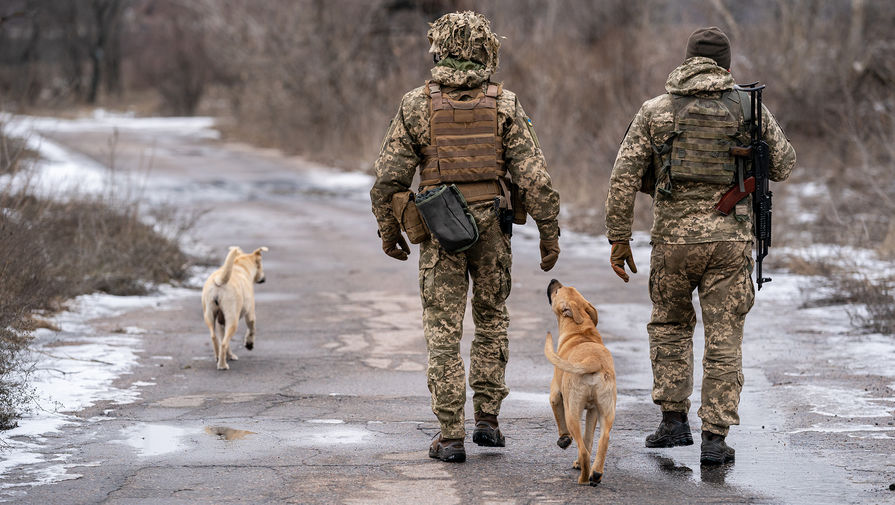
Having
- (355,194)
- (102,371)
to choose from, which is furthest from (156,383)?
(355,194)

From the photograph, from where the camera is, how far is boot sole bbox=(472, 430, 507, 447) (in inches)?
223

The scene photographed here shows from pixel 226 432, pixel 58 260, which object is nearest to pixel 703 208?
pixel 226 432

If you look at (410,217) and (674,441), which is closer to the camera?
(410,217)

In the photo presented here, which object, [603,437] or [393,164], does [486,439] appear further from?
[393,164]

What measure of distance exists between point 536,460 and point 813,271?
6813 mm

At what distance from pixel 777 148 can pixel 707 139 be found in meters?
0.38

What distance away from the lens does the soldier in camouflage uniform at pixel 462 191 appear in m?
5.41

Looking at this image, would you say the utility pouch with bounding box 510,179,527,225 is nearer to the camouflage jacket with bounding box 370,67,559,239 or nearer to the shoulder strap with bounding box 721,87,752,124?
the camouflage jacket with bounding box 370,67,559,239

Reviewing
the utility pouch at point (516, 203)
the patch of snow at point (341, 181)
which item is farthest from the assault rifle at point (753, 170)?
the patch of snow at point (341, 181)

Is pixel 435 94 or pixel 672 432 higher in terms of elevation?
pixel 435 94

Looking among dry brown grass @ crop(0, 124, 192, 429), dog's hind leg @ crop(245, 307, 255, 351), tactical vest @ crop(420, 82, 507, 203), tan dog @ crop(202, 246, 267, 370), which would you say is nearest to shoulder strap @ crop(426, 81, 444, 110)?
tactical vest @ crop(420, 82, 507, 203)

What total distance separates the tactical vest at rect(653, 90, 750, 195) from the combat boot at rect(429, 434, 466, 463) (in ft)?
5.57

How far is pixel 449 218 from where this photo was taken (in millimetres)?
5293

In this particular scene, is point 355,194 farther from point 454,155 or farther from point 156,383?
point 454,155
